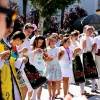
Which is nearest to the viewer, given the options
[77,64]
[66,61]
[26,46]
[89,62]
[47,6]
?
[26,46]

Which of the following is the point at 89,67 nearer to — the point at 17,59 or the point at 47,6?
the point at 17,59

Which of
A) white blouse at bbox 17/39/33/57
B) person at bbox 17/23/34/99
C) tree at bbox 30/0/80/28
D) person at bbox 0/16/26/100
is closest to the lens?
person at bbox 0/16/26/100

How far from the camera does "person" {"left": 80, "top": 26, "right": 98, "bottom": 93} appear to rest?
575cm

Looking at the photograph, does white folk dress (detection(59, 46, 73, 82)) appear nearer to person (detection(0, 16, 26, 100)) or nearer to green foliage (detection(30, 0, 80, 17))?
person (detection(0, 16, 26, 100))

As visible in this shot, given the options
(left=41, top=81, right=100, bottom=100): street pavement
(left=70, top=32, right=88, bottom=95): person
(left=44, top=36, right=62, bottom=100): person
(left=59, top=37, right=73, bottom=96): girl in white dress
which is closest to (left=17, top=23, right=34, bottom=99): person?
(left=44, top=36, right=62, bottom=100): person

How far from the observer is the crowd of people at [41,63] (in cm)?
332

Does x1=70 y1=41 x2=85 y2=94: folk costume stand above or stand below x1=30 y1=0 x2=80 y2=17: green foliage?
below

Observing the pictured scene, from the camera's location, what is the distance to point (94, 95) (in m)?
6.03

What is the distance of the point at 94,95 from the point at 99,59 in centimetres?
74

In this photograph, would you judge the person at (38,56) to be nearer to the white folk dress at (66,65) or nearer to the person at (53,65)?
the person at (53,65)

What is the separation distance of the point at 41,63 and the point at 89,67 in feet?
4.93

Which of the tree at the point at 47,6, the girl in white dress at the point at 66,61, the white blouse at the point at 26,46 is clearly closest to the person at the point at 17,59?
the white blouse at the point at 26,46

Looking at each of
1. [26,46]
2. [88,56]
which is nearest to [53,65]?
[26,46]

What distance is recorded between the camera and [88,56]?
5.95 metres
